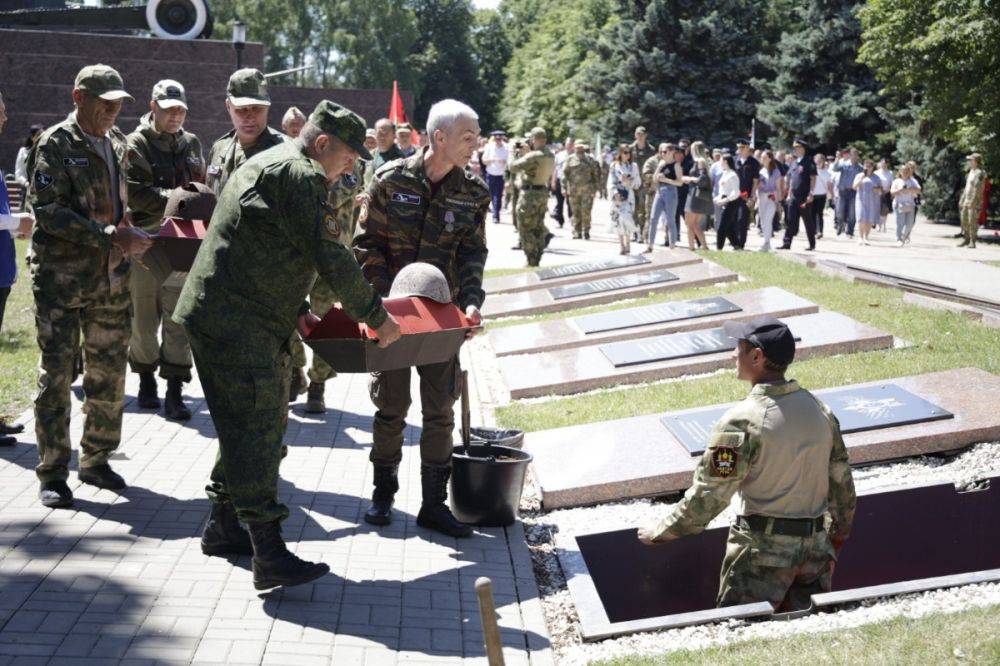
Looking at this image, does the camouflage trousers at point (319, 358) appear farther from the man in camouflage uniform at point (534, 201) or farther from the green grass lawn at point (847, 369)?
the man in camouflage uniform at point (534, 201)

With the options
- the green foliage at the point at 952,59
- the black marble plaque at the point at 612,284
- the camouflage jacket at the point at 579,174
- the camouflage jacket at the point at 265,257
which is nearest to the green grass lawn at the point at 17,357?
the camouflage jacket at the point at 265,257

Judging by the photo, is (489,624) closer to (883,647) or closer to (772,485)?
(883,647)

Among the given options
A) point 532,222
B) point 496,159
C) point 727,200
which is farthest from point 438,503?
point 496,159

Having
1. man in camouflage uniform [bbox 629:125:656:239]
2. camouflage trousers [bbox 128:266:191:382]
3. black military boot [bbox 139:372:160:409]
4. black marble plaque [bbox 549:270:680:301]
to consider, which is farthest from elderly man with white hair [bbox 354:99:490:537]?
man in camouflage uniform [bbox 629:125:656:239]

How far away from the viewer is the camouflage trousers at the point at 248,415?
4555 millimetres

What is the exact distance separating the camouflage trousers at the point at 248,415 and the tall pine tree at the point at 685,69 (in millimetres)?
37245

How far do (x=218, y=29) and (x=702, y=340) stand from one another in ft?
240

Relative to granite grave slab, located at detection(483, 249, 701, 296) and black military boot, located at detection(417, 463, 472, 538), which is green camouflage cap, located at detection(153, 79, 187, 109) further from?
granite grave slab, located at detection(483, 249, 701, 296)

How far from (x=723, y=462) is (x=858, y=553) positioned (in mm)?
1817

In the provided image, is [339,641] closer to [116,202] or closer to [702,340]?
[116,202]

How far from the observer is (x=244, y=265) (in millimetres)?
4496

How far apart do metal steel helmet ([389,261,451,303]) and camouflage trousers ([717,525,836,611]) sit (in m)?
1.76

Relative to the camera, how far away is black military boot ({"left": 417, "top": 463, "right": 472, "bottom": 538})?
5727mm

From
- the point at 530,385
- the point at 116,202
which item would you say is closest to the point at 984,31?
the point at 530,385
